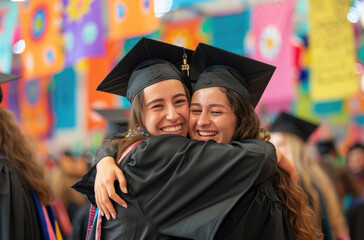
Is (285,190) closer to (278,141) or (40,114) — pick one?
(278,141)

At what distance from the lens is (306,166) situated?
13.3 ft

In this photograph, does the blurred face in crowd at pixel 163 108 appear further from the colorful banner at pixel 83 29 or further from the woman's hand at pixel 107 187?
the colorful banner at pixel 83 29

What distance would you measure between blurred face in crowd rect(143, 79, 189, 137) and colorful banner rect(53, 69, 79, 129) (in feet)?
23.3

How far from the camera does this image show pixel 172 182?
1.83m

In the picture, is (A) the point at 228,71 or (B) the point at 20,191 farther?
(B) the point at 20,191

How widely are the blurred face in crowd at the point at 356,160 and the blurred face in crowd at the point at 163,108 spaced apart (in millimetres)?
5384

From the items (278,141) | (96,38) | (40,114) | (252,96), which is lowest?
(40,114)

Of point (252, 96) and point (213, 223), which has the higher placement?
point (252, 96)

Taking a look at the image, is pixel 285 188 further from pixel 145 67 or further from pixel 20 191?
pixel 20 191

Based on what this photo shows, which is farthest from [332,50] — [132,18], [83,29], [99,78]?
[99,78]

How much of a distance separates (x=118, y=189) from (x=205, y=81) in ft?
2.60

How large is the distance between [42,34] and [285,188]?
4851mm

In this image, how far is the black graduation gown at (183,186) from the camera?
71.6 inches

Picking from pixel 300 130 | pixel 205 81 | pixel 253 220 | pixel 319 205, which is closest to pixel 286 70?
pixel 300 130
